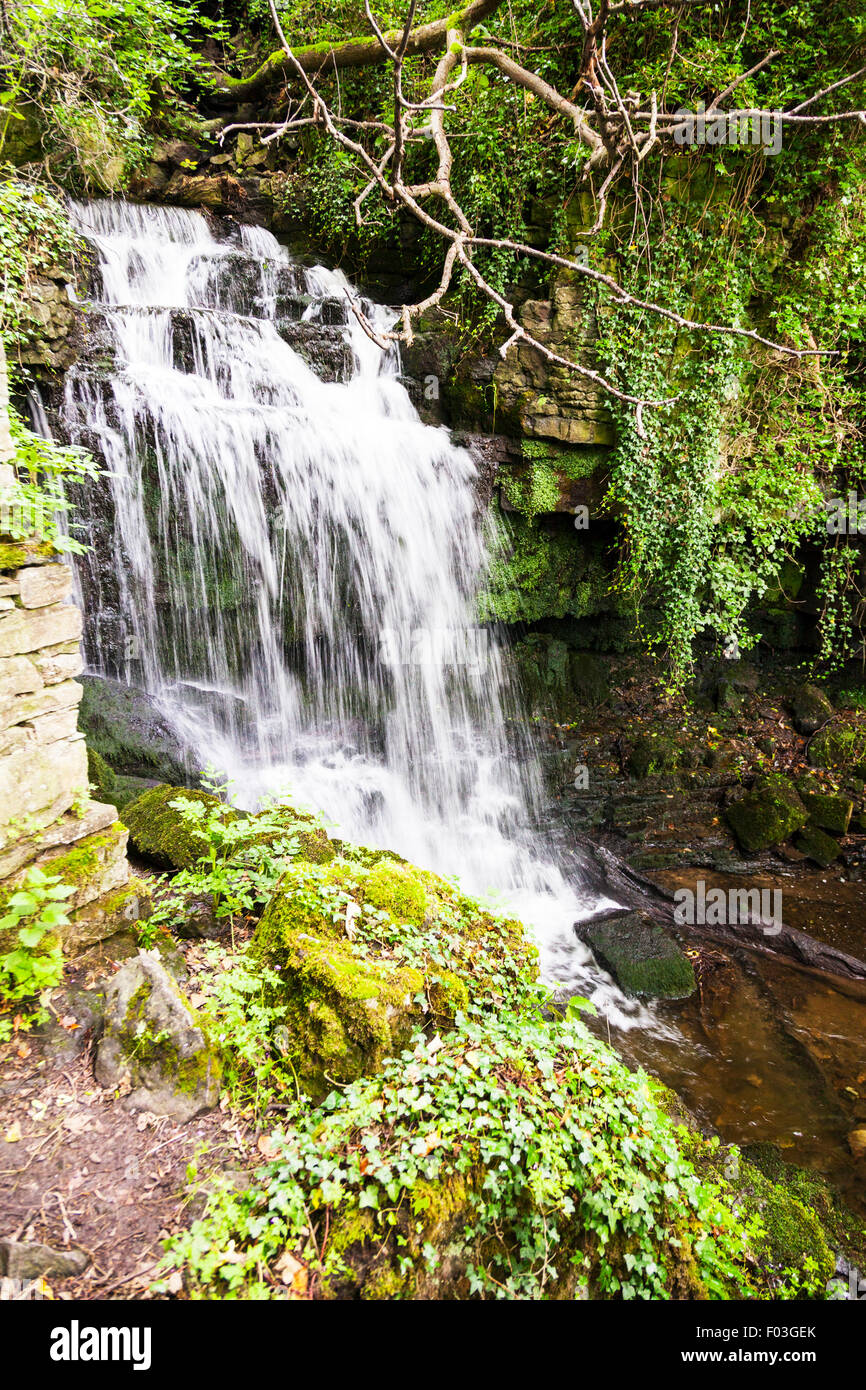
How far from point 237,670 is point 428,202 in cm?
737

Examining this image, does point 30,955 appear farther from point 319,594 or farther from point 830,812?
point 830,812

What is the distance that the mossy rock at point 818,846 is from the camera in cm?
766

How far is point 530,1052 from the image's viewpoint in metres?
2.90

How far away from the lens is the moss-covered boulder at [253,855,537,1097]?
8.89 ft

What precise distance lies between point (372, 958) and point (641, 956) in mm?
4048

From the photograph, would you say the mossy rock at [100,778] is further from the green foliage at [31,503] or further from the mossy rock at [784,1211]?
the mossy rock at [784,1211]

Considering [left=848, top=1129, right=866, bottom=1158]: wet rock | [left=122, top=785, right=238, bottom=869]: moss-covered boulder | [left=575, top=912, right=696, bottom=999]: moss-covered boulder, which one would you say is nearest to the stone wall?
[left=122, top=785, right=238, bottom=869]: moss-covered boulder

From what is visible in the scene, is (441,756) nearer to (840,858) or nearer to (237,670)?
(237,670)

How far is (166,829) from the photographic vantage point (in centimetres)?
404

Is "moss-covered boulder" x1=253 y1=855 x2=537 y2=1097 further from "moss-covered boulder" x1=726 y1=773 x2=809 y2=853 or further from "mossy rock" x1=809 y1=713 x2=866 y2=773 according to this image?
"mossy rock" x1=809 y1=713 x2=866 y2=773

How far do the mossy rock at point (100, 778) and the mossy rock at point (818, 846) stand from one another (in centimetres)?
787

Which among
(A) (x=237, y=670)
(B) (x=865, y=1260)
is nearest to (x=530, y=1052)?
(B) (x=865, y=1260)

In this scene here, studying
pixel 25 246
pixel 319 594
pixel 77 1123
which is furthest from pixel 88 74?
pixel 77 1123
